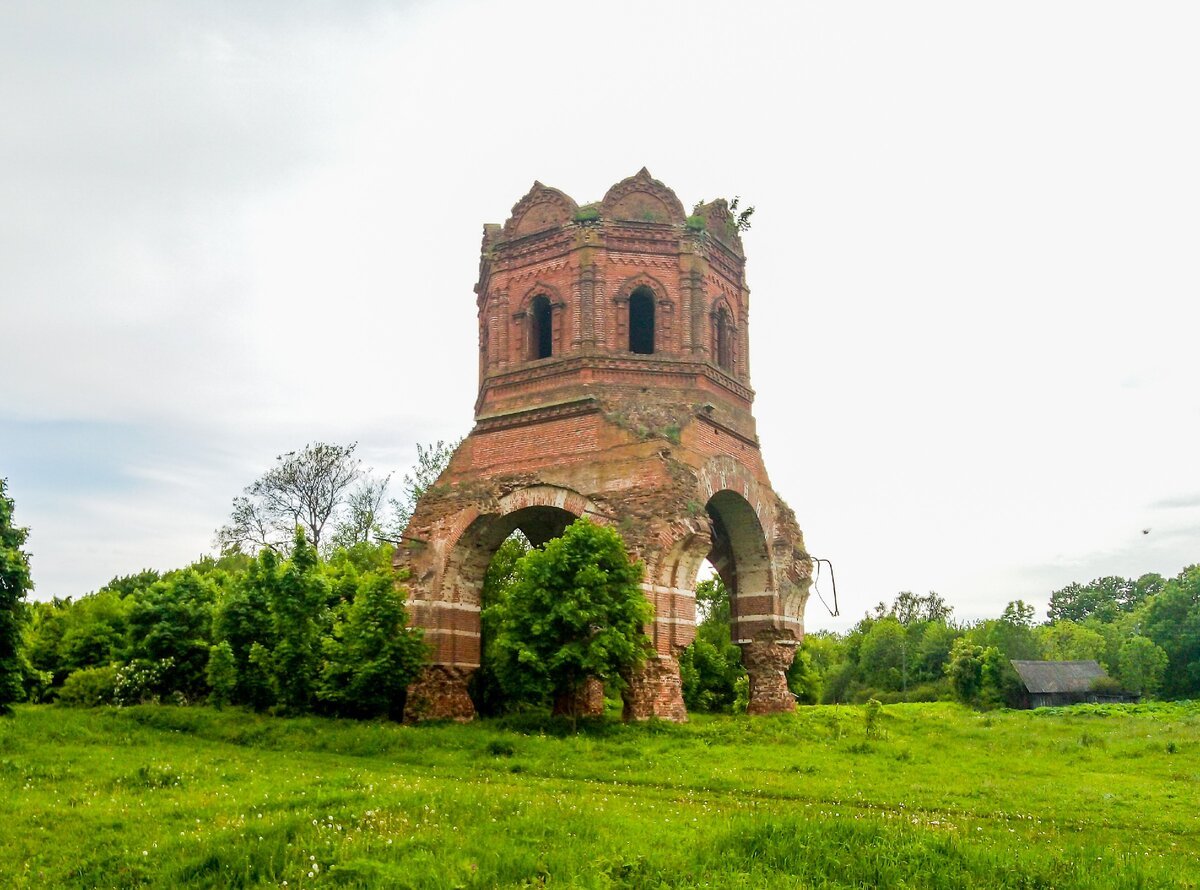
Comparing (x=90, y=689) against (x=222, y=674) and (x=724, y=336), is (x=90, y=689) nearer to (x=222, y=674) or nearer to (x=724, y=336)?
(x=222, y=674)

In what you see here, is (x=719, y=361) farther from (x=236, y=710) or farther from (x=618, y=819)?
(x=618, y=819)

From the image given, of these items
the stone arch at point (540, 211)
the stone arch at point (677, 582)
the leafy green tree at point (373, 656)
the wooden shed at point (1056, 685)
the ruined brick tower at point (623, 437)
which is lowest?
the wooden shed at point (1056, 685)

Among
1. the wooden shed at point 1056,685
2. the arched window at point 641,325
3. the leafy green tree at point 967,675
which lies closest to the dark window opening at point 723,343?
the arched window at point 641,325

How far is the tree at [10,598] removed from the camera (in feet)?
53.0

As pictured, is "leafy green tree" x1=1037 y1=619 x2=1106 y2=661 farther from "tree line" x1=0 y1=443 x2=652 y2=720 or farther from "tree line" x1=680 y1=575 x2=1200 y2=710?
"tree line" x1=0 y1=443 x2=652 y2=720

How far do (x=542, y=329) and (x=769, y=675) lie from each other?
8.53m

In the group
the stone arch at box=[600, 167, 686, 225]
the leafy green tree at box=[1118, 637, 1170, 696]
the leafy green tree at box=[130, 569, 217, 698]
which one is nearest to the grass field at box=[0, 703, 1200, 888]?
the leafy green tree at box=[130, 569, 217, 698]

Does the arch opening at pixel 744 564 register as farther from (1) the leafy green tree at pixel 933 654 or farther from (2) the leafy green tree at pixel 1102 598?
(2) the leafy green tree at pixel 1102 598

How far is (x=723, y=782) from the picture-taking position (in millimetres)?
11766

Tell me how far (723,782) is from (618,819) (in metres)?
3.62

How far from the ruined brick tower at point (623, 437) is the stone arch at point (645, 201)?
29mm

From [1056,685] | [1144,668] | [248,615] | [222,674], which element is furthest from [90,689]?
[1144,668]

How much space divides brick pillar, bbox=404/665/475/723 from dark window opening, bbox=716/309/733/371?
830 centimetres

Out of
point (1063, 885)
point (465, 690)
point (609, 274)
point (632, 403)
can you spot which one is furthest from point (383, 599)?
point (1063, 885)
